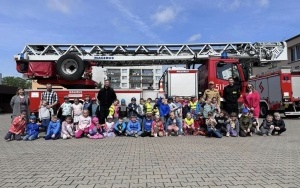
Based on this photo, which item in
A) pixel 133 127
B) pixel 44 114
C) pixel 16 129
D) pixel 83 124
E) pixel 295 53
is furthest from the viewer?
pixel 295 53

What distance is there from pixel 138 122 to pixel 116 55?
12.5 feet

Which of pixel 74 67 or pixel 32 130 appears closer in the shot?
pixel 32 130

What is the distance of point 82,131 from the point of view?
11.2 m

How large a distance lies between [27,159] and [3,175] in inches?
58.5

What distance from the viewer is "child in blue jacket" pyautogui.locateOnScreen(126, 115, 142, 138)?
11344 mm

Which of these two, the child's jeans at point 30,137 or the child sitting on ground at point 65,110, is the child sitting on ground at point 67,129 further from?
the child's jeans at point 30,137

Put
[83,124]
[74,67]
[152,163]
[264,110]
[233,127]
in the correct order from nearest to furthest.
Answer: [152,163]
[233,127]
[83,124]
[74,67]
[264,110]

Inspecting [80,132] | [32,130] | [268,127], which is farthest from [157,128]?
[32,130]

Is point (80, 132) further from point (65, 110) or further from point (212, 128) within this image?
point (212, 128)

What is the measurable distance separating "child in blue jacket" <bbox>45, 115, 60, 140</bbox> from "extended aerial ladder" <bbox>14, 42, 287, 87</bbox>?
2495 millimetres

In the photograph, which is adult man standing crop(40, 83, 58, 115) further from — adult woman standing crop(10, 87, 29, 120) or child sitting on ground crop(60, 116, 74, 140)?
child sitting on ground crop(60, 116, 74, 140)

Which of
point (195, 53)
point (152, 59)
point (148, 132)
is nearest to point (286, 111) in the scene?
point (195, 53)

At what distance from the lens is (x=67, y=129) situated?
1111 centimetres

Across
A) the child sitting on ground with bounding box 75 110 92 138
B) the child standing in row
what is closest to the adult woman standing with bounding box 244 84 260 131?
the child sitting on ground with bounding box 75 110 92 138
